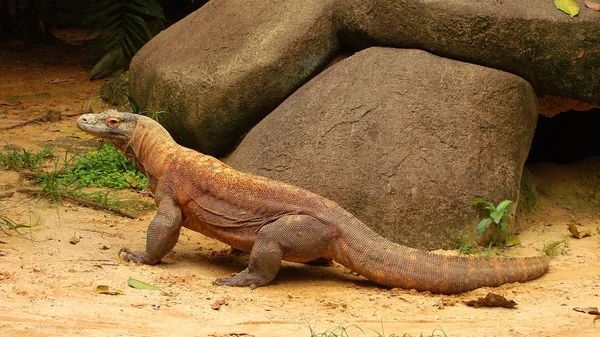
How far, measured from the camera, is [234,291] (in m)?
5.63

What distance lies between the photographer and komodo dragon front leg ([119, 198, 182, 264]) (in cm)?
605

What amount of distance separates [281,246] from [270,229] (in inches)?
5.7

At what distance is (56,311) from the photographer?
4.63 metres

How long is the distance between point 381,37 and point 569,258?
8.25 ft

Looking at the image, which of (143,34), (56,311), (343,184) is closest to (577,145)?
(343,184)

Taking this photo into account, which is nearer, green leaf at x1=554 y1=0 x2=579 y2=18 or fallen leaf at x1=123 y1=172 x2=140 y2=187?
green leaf at x1=554 y1=0 x2=579 y2=18

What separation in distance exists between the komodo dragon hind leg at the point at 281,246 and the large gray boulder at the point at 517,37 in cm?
212

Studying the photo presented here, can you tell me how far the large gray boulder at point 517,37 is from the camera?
21.3 feet

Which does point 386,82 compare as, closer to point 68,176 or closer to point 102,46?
point 68,176

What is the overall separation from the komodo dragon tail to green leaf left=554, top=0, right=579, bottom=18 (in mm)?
2032

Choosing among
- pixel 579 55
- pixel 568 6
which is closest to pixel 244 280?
pixel 579 55

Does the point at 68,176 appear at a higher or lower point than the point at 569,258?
lower

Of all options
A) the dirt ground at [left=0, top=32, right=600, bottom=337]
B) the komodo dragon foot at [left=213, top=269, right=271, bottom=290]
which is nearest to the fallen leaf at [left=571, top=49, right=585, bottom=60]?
the dirt ground at [left=0, top=32, right=600, bottom=337]

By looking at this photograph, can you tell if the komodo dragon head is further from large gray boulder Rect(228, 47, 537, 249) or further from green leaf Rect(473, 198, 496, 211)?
green leaf Rect(473, 198, 496, 211)
